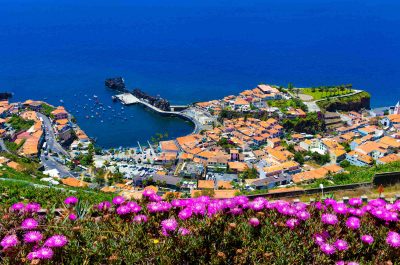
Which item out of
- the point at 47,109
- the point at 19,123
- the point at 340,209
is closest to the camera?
the point at 340,209

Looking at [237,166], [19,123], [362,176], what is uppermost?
[362,176]

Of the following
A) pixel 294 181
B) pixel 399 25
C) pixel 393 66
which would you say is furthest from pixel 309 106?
pixel 399 25

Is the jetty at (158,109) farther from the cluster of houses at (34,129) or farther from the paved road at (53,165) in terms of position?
the paved road at (53,165)

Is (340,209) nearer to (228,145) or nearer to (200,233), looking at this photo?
(200,233)

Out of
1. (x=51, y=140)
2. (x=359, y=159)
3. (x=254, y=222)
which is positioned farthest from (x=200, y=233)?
(x=51, y=140)

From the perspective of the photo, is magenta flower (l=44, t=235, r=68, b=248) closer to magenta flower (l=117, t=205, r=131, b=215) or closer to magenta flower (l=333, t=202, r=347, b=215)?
magenta flower (l=117, t=205, r=131, b=215)

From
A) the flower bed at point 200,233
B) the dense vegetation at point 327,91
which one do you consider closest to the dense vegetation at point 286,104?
the dense vegetation at point 327,91

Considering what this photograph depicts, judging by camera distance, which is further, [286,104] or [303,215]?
[286,104]
